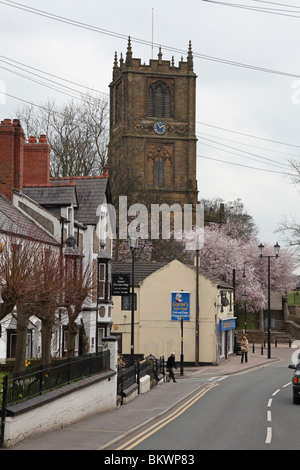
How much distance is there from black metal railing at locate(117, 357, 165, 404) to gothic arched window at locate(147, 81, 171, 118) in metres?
70.1

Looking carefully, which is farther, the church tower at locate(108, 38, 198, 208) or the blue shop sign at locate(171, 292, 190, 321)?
the church tower at locate(108, 38, 198, 208)

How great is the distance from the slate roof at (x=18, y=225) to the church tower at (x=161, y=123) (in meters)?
67.7

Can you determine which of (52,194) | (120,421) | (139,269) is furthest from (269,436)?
(139,269)

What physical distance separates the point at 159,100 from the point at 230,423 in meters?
88.1

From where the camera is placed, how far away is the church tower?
4021 inches

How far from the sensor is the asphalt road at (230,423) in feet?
57.3

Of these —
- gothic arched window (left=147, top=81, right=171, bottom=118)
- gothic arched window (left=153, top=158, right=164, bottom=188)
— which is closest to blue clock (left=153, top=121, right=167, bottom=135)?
gothic arched window (left=147, top=81, right=171, bottom=118)

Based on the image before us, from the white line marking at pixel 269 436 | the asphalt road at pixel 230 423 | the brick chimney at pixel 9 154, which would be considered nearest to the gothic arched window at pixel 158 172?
the asphalt road at pixel 230 423

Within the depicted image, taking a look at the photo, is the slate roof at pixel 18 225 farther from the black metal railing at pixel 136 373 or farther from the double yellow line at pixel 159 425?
the double yellow line at pixel 159 425

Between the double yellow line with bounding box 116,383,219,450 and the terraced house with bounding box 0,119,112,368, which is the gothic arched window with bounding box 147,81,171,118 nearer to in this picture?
the terraced house with bounding box 0,119,112,368

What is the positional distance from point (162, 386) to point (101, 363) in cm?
1105

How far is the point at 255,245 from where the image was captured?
294 feet

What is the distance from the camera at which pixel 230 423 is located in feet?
70.2

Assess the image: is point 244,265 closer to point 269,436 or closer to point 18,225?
point 18,225
